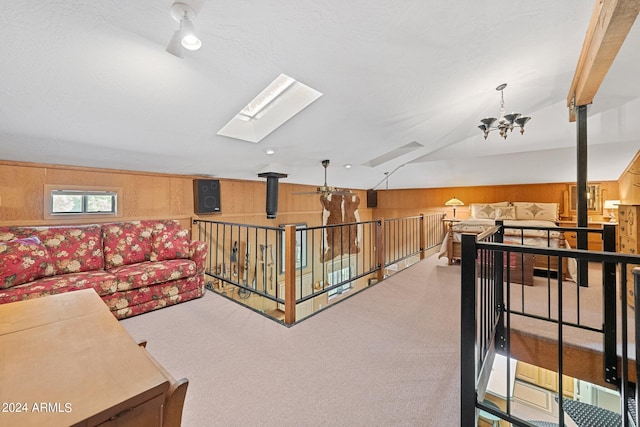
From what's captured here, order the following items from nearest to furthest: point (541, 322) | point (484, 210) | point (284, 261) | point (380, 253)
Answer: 1. point (541, 322)
2. point (284, 261)
3. point (380, 253)
4. point (484, 210)

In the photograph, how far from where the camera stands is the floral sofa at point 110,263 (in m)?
2.36

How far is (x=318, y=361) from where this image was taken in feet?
6.22

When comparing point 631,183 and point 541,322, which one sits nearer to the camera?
point 541,322

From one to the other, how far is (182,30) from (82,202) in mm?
3095

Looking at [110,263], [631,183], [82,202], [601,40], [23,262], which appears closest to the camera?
[601,40]

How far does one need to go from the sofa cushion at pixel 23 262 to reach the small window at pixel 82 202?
714 mm

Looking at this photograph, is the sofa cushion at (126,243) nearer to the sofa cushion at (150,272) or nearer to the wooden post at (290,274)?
the sofa cushion at (150,272)

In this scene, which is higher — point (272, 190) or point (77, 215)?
point (272, 190)

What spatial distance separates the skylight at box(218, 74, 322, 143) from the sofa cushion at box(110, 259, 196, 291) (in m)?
1.65

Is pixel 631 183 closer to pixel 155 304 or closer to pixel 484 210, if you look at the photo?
pixel 484 210

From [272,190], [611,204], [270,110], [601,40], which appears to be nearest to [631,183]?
[611,204]

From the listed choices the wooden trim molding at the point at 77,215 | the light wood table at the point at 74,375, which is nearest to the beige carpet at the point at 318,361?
the light wood table at the point at 74,375

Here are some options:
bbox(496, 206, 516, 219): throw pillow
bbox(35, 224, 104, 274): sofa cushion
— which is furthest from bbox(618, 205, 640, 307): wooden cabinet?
bbox(35, 224, 104, 274): sofa cushion

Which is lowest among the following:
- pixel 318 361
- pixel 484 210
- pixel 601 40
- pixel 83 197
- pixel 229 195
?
pixel 318 361
